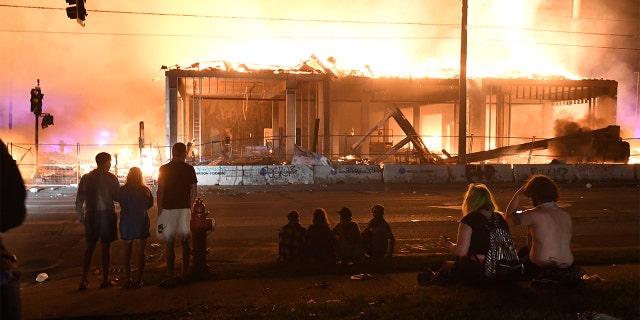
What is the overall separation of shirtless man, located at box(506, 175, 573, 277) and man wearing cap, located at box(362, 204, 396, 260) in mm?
2547

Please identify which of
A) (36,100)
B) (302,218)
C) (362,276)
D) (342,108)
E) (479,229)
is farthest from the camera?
(342,108)

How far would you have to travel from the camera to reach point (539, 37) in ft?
139

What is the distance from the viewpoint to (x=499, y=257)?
216 inches

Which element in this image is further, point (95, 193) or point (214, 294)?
point (95, 193)

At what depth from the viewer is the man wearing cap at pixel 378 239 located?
7852mm

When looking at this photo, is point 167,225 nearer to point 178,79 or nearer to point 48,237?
point 48,237

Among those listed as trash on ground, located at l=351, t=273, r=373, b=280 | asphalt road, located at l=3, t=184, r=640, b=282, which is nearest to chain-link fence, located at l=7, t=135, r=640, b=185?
asphalt road, located at l=3, t=184, r=640, b=282

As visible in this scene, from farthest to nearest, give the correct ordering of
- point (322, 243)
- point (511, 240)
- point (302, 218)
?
point (302, 218) → point (322, 243) → point (511, 240)

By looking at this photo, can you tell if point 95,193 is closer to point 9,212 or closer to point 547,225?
point 9,212

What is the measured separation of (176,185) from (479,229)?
3.49 m

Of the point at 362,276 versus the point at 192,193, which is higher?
the point at 192,193

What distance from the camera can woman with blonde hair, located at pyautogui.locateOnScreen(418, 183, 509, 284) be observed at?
213 inches

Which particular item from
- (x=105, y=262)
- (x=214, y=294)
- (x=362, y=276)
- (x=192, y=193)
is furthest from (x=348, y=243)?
(x=105, y=262)

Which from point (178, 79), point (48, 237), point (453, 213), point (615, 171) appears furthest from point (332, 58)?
point (48, 237)
